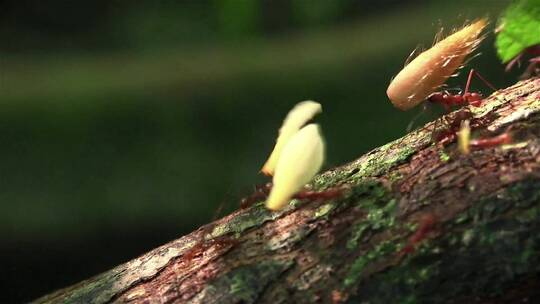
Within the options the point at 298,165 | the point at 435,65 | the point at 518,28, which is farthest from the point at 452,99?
the point at 298,165

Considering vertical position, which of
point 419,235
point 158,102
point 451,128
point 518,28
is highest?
point 158,102

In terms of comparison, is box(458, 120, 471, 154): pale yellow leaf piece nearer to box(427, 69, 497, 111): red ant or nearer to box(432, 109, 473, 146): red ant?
box(432, 109, 473, 146): red ant

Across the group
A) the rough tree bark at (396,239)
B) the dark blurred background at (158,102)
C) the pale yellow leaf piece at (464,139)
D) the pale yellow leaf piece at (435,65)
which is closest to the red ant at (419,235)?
the rough tree bark at (396,239)

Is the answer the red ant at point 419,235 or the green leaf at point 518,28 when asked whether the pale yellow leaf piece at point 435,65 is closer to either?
the green leaf at point 518,28

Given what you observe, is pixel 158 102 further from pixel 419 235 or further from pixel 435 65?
pixel 419 235

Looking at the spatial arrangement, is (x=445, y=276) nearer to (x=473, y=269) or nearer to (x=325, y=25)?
(x=473, y=269)
